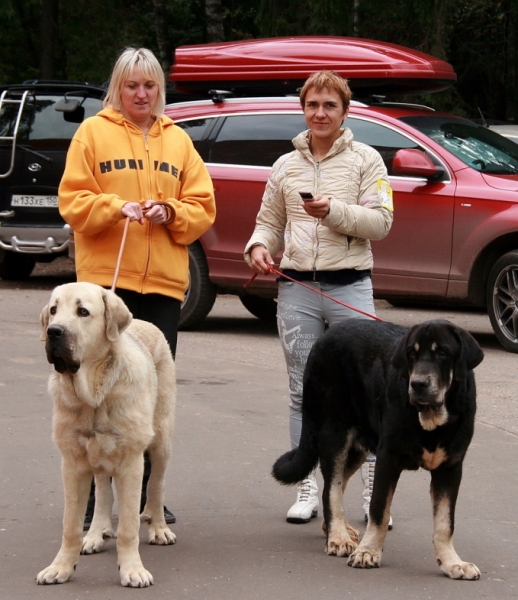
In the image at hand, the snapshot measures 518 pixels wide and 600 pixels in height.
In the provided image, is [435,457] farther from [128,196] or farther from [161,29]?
[161,29]

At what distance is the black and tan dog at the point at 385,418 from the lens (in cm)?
470

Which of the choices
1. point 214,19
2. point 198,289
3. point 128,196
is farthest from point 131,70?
point 214,19

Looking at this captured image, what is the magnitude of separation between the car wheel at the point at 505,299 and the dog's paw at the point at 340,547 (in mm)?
5320

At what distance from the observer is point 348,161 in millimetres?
5645

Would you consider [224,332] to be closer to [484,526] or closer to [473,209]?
[473,209]

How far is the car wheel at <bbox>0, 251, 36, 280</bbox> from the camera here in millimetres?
16000

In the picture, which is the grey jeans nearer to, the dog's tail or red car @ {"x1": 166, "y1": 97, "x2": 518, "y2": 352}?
the dog's tail

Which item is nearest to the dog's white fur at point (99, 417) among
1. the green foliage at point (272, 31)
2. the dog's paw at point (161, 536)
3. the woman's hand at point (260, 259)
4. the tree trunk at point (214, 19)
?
the dog's paw at point (161, 536)

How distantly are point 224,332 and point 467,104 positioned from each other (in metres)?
14.2

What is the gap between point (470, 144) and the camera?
10.7 metres

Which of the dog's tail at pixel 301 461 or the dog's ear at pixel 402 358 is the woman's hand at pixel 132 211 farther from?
the dog's ear at pixel 402 358

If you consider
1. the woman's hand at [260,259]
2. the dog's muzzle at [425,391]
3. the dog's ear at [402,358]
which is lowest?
the dog's muzzle at [425,391]

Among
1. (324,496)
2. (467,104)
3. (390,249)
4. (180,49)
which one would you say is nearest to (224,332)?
(390,249)

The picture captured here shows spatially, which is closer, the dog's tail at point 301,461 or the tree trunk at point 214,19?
the dog's tail at point 301,461
